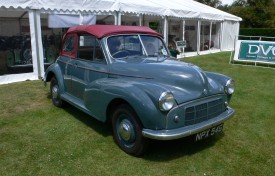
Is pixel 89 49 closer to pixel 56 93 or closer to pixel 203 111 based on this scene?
pixel 56 93

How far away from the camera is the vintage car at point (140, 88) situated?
10.8 feet

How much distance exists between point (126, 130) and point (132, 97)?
563 millimetres

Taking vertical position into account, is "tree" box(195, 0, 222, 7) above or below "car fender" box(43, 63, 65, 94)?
above

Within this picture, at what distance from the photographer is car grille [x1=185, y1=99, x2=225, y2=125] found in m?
3.42

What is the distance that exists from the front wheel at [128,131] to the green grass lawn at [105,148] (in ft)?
0.41

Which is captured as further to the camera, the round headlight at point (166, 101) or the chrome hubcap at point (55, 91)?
the chrome hubcap at point (55, 91)

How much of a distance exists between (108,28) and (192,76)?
69.8 inches

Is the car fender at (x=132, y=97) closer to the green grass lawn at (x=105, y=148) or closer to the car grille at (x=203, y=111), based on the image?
the car grille at (x=203, y=111)

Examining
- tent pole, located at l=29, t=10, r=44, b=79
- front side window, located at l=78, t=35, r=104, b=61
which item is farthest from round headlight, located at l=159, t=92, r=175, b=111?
tent pole, located at l=29, t=10, r=44, b=79

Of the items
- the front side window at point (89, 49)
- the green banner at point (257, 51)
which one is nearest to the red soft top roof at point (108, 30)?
the front side window at point (89, 49)

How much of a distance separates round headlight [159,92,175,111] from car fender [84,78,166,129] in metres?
0.05

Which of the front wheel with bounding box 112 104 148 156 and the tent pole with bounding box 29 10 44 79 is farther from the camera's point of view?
the tent pole with bounding box 29 10 44 79

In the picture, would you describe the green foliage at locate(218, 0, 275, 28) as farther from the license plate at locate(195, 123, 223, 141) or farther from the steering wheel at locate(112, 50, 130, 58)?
the license plate at locate(195, 123, 223, 141)

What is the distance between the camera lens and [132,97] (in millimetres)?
3369
